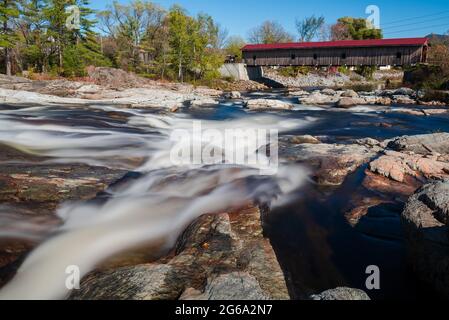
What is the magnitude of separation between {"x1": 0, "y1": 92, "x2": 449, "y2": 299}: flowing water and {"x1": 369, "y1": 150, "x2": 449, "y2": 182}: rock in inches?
19.2

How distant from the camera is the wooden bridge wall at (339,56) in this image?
1544 inches

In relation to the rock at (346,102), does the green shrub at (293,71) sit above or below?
above

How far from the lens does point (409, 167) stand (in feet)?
23.1

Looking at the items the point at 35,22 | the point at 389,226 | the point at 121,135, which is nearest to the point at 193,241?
the point at 389,226

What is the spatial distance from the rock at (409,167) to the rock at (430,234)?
266cm

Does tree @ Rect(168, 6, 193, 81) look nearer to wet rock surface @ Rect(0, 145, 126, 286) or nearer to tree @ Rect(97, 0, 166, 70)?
tree @ Rect(97, 0, 166, 70)

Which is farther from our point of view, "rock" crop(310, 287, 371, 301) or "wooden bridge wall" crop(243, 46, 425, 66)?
"wooden bridge wall" crop(243, 46, 425, 66)

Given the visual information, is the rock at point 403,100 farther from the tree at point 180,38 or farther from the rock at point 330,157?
the tree at point 180,38

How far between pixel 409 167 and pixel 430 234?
400cm

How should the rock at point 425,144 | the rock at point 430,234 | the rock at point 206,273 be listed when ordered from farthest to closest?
1. the rock at point 425,144
2. the rock at point 430,234
3. the rock at point 206,273

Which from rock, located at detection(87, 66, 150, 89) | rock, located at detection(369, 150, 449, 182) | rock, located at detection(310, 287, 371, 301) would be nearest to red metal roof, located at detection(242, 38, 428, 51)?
rock, located at detection(87, 66, 150, 89)

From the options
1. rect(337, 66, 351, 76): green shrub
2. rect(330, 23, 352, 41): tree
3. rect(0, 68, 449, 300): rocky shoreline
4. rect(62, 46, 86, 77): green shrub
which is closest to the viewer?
rect(0, 68, 449, 300): rocky shoreline

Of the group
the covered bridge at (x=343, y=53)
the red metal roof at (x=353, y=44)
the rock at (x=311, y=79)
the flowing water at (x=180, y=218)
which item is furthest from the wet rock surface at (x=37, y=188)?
the rock at (x=311, y=79)

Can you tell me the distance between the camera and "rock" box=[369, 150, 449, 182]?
269 inches
